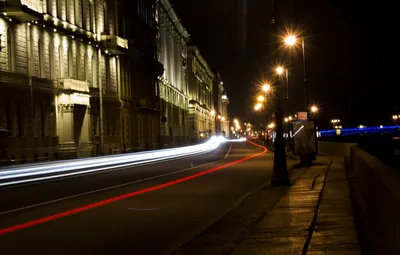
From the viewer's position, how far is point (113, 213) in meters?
13.1

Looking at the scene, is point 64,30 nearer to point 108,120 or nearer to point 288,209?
point 108,120

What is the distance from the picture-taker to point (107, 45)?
177 feet

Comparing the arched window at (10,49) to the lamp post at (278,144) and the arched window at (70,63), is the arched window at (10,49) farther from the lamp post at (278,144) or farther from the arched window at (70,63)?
the lamp post at (278,144)

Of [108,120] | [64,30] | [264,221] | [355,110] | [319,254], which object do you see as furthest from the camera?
[355,110]

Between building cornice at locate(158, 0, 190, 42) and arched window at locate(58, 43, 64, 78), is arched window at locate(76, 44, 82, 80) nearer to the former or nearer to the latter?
arched window at locate(58, 43, 64, 78)

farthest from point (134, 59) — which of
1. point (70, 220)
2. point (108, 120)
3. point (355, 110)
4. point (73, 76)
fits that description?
point (355, 110)

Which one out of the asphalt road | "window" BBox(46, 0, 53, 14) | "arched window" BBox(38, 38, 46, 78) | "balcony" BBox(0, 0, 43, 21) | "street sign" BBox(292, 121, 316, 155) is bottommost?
the asphalt road

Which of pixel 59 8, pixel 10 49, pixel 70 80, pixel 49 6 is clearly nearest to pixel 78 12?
pixel 59 8

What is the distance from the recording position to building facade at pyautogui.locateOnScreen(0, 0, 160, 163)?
37.6 m

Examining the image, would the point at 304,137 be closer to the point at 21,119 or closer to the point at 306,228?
the point at 306,228

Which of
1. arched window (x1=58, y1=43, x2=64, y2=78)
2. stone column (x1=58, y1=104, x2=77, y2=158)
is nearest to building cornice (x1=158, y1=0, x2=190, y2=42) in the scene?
arched window (x1=58, y1=43, x2=64, y2=78)

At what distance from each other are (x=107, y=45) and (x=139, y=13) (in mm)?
16389

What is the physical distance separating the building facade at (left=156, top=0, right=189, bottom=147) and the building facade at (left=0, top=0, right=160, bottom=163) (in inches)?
628

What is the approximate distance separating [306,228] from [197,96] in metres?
125
